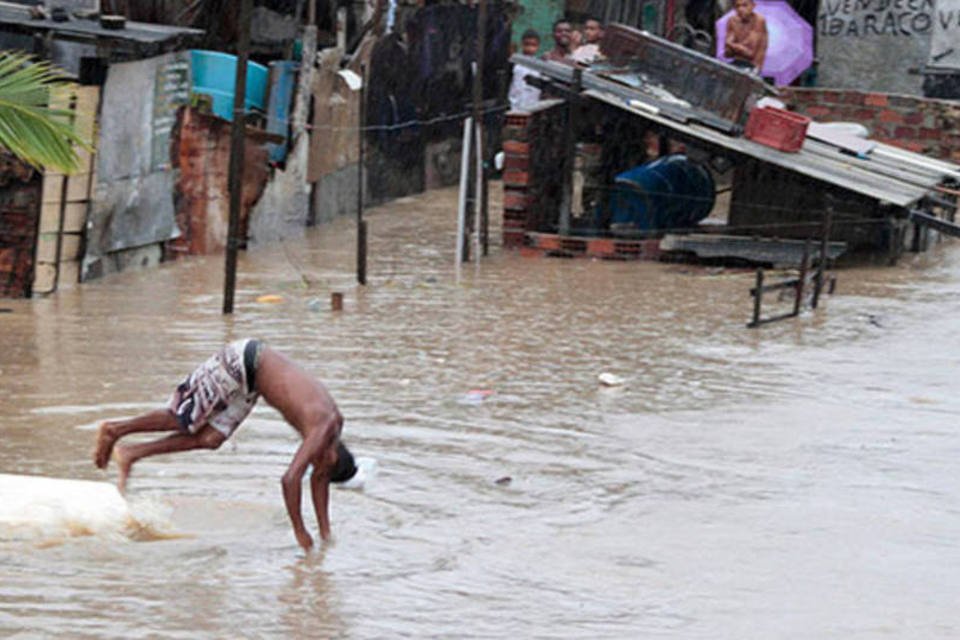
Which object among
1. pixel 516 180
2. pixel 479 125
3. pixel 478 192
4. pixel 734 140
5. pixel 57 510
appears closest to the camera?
pixel 57 510

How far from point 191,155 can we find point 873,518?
1012 centimetres

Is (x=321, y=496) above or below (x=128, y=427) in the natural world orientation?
below

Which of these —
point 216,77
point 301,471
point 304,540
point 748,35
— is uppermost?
point 748,35

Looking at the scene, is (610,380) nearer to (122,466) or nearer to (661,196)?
(122,466)

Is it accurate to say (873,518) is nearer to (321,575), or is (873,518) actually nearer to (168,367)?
(321,575)

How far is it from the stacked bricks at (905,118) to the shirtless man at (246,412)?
15.5m

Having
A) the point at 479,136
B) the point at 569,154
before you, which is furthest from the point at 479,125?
the point at 569,154

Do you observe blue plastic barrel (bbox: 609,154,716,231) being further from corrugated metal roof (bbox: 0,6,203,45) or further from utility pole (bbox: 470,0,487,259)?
corrugated metal roof (bbox: 0,6,203,45)

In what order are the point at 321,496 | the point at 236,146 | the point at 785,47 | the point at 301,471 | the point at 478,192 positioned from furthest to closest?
the point at 785,47 < the point at 478,192 < the point at 236,146 < the point at 321,496 < the point at 301,471

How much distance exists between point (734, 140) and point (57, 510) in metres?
10.9

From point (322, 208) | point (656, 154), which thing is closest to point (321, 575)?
point (322, 208)

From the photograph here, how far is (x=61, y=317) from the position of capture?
13602 mm

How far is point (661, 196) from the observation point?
18812 mm

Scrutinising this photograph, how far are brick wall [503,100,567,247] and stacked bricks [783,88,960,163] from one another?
16.4 feet
